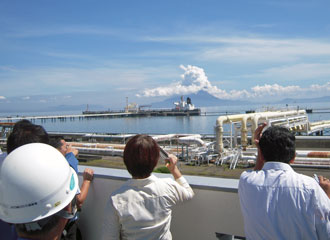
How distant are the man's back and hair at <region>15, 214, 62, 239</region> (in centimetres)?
106

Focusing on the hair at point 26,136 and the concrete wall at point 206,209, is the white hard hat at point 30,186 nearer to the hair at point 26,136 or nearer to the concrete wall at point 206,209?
the hair at point 26,136

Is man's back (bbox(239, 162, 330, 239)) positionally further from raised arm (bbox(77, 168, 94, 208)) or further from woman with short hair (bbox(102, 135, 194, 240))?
raised arm (bbox(77, 168, 94, 208))

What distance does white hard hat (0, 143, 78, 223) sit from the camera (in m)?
1.23

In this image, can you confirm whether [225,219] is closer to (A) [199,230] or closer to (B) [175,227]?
(A) [199,230]

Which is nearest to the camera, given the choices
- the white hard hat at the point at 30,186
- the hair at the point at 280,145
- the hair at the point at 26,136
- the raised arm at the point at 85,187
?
the white hard hat at the point at 30,186

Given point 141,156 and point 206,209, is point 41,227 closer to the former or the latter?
point 141,156

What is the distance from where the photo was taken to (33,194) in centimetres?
124

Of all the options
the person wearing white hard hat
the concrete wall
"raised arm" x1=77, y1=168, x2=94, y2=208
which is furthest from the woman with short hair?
"raised arm" x1=77, y1=168, x2=94, y2=208

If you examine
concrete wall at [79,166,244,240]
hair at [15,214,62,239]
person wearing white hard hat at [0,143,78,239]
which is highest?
person wearing white hard hat at [0,143,78,239]

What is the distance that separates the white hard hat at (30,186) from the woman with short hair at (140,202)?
0.52 m

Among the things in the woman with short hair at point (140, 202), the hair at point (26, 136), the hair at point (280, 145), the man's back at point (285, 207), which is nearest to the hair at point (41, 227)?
the woman with short hair at point (140, 202)

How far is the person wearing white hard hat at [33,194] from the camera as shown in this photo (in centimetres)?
123

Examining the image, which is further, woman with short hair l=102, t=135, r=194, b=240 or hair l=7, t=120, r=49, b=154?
hair l=7, t=120, r=49, b=154

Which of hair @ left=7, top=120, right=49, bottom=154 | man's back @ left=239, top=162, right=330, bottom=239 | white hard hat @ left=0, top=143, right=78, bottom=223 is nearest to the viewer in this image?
white hard hat @ left=0, top=143, right=78, bottom=223
